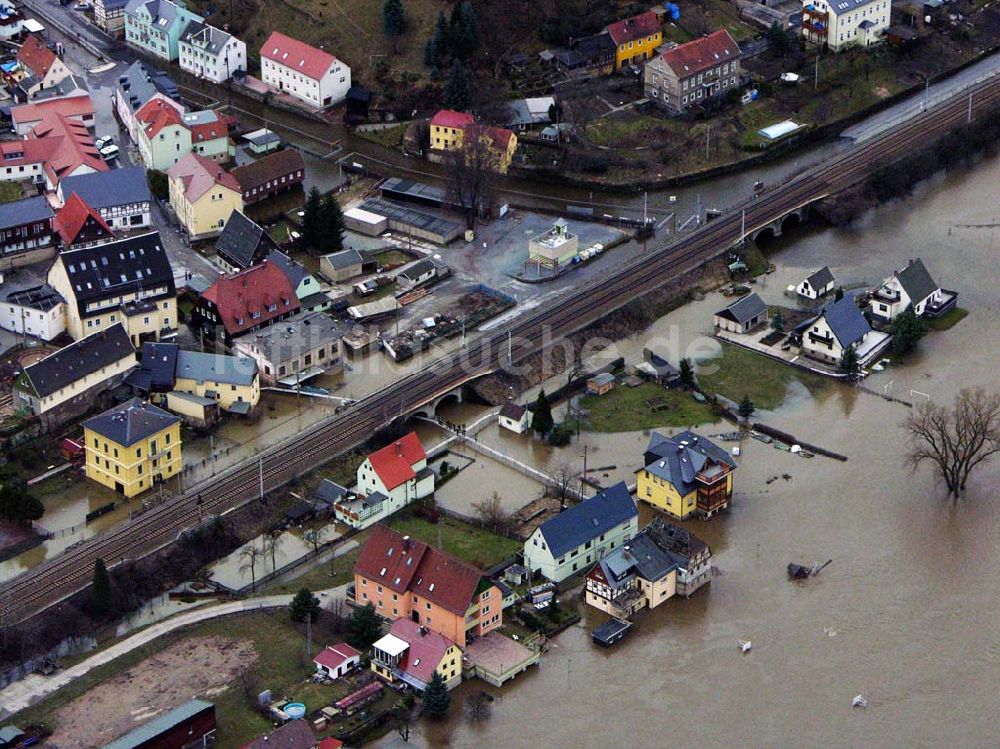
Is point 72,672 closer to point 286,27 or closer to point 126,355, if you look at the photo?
point 126,355

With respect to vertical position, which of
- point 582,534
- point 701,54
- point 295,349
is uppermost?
point 701,54

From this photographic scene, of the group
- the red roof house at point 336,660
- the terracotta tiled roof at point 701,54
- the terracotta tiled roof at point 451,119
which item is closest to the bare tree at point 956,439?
the red roof house at point 336,660

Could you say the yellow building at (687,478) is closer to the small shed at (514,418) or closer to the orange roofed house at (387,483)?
the small shed at (514,418)

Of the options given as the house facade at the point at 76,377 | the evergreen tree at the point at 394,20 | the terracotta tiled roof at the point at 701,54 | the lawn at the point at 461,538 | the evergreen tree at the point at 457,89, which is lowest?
the lawn at the point at 461,538

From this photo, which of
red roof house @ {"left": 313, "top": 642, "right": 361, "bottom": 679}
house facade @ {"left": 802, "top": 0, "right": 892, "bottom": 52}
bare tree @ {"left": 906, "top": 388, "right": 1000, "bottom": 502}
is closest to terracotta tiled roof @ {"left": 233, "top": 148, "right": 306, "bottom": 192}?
house facade @ {"left": 802, "top": 0, "right": 892, "bottom": 52}

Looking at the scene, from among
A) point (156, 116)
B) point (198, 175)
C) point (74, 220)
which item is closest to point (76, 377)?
point (74, 220)

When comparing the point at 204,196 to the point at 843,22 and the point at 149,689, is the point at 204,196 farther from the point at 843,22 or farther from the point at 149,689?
the point at 843,22

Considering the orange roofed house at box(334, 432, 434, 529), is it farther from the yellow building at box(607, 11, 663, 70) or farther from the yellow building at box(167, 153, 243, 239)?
the yellow building at box(607, 11, 663, 70)
